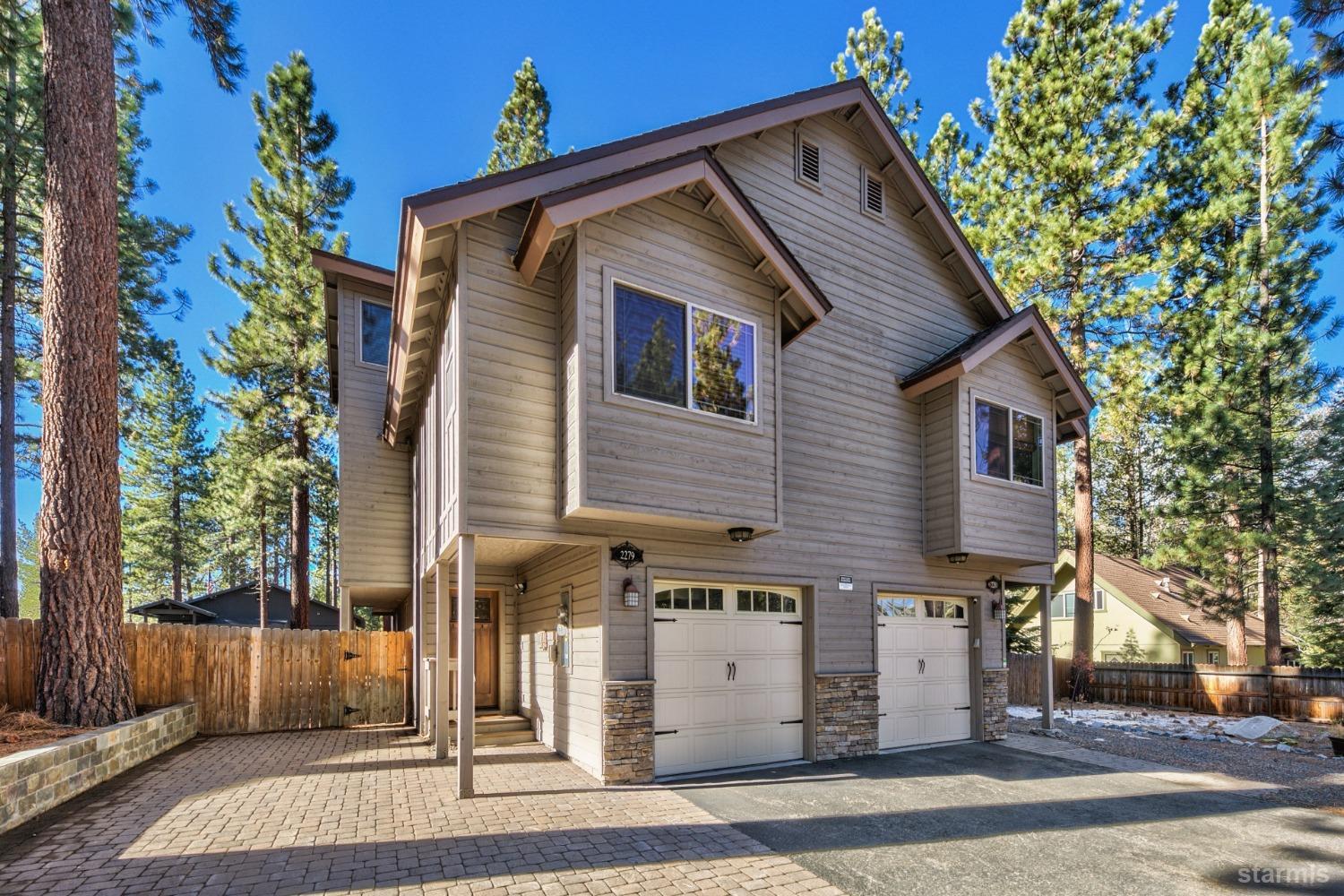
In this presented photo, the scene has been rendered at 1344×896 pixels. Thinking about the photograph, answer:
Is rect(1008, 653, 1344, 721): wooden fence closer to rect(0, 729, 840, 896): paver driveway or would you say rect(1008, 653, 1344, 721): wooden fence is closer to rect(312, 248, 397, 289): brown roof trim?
rect(0, 729, 840, 896): paver driveway

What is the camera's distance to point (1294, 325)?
15086mm

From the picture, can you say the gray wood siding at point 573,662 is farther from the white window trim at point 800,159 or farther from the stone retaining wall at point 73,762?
the white window trim at point 800,159

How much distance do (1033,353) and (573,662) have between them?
8140mm

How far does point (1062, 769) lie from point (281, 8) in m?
→ 18.4

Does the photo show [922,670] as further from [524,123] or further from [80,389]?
[524,123]

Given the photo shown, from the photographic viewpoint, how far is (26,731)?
22.6 ft

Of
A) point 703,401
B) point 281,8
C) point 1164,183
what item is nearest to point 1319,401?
point 1164,183

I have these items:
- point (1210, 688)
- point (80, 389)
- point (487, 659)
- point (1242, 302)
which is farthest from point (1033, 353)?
point (80, 389)

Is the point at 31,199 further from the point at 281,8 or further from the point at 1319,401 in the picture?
the point at 1319,401

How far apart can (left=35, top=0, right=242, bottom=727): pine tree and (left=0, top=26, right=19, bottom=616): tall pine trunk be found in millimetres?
7485

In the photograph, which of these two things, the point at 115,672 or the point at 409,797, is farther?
the point at 115,672

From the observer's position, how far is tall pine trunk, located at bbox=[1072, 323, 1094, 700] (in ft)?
54.5

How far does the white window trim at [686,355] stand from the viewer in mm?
6938

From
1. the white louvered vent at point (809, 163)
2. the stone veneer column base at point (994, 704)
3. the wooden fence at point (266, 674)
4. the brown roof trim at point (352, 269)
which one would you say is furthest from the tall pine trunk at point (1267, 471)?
the brown roof trim at point (352, 269)
